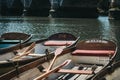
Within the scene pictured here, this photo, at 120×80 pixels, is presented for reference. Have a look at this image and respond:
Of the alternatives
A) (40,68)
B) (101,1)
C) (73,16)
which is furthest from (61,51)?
(101,1)

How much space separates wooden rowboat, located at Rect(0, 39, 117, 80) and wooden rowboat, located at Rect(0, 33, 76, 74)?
77cm

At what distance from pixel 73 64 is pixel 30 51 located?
9.31 feet

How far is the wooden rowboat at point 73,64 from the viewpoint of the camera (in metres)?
16.1

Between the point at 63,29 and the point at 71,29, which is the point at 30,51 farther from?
the point at 71,29

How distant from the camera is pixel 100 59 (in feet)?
69.2

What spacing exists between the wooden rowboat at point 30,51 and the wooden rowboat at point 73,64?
773mm

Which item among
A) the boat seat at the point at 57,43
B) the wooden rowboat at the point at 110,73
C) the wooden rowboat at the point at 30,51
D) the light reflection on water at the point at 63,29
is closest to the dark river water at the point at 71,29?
the light reflection on water at the point at 63,29

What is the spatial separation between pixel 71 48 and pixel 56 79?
5293mm

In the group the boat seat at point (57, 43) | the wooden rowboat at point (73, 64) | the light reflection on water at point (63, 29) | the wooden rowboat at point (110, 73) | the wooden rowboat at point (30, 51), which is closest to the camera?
the wooden rowboat at point (110, 73)

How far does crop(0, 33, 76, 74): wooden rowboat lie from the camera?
683 inches

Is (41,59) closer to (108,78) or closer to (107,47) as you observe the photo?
(108,78)

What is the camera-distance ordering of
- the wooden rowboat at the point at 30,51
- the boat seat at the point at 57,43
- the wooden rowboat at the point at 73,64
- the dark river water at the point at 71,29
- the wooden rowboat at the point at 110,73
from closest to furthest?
the wooden rowboat at the point at 110,73
the wooden rowboat at the point at 73,64
the wooden rowboat at the point at 30,51
the boat seat at the point at 57,43
the dark river water at the point at 71,29

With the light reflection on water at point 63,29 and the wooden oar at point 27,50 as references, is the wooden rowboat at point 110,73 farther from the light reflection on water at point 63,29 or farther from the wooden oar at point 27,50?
the light reflection on water at point 63,29

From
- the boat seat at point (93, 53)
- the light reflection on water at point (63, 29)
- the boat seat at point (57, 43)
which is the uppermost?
the boat seat at point (93, 53)
